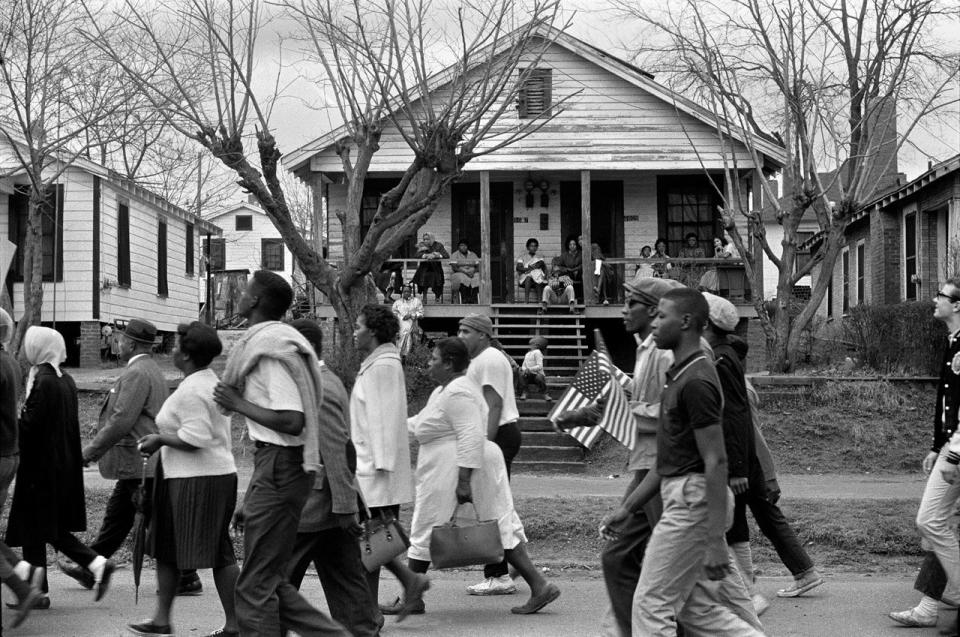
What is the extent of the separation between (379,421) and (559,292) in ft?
55.6

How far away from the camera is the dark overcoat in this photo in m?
7.45

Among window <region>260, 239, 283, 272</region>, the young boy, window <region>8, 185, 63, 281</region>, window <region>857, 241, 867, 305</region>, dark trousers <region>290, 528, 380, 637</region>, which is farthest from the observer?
window <region>260, 239, 283, 272</region>

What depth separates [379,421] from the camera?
7188mm

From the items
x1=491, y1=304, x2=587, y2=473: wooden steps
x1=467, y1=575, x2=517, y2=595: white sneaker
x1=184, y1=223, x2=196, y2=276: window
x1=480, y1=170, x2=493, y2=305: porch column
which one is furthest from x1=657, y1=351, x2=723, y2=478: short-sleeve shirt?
x1=184, y1=223, x2=196, y2=276: window

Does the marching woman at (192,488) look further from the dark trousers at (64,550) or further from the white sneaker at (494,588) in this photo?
the white sneaker at (494,588)

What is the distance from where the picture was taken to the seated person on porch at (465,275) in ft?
78.6

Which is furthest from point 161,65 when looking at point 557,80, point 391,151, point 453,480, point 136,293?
point 453,480

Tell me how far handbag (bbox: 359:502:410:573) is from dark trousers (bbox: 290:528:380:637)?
21.9 inches

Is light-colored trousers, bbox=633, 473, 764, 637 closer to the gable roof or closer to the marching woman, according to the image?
the marching woman

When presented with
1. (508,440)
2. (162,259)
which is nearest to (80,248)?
(162,259)

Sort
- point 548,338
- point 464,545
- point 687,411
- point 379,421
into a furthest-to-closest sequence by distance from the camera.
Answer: point 548,338, point 464,545, point 379,421, point 687,411

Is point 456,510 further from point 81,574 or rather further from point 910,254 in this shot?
point 910,254

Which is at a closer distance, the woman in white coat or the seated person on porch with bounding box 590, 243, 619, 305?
the woman in white coat

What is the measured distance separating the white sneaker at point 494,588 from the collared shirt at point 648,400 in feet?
7.42
